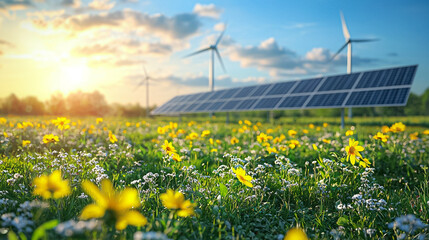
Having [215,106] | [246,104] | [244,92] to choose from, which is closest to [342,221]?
[246,104]

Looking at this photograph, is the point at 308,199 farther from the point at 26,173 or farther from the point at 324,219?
the point at 26,173

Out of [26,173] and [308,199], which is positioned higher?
[26,173]

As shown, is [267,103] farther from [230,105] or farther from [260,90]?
[260,90]

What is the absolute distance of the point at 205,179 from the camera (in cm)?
409

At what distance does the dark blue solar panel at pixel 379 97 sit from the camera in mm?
12180

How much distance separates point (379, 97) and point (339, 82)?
3.57m

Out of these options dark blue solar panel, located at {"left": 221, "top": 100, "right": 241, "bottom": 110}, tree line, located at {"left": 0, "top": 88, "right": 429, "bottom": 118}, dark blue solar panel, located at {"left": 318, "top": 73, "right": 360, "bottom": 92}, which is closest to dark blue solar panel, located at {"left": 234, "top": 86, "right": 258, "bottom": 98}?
dark blue solar panel, located at {"left": 221, "top": 100, "right": 241, "bottom": 110}

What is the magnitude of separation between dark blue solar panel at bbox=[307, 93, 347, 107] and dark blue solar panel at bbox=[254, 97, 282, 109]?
2.10 metres

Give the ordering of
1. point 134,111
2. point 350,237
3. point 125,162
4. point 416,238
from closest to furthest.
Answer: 1. point 416,238
2. point 350,237
3. point 125,162
4. point 134,111

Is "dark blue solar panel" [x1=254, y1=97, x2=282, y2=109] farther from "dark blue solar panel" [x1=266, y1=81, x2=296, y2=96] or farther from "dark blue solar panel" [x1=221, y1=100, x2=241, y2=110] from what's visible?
"dark blue solar panel" [x1=221, y1=100, x2=241, y2=110]

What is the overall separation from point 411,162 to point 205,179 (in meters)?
4.64

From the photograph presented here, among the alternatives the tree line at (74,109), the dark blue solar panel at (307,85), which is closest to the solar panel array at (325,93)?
the dark blue solar panel at (307,85)

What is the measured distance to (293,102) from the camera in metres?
15.7

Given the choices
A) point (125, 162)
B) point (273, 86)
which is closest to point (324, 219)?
point (125, 162)
